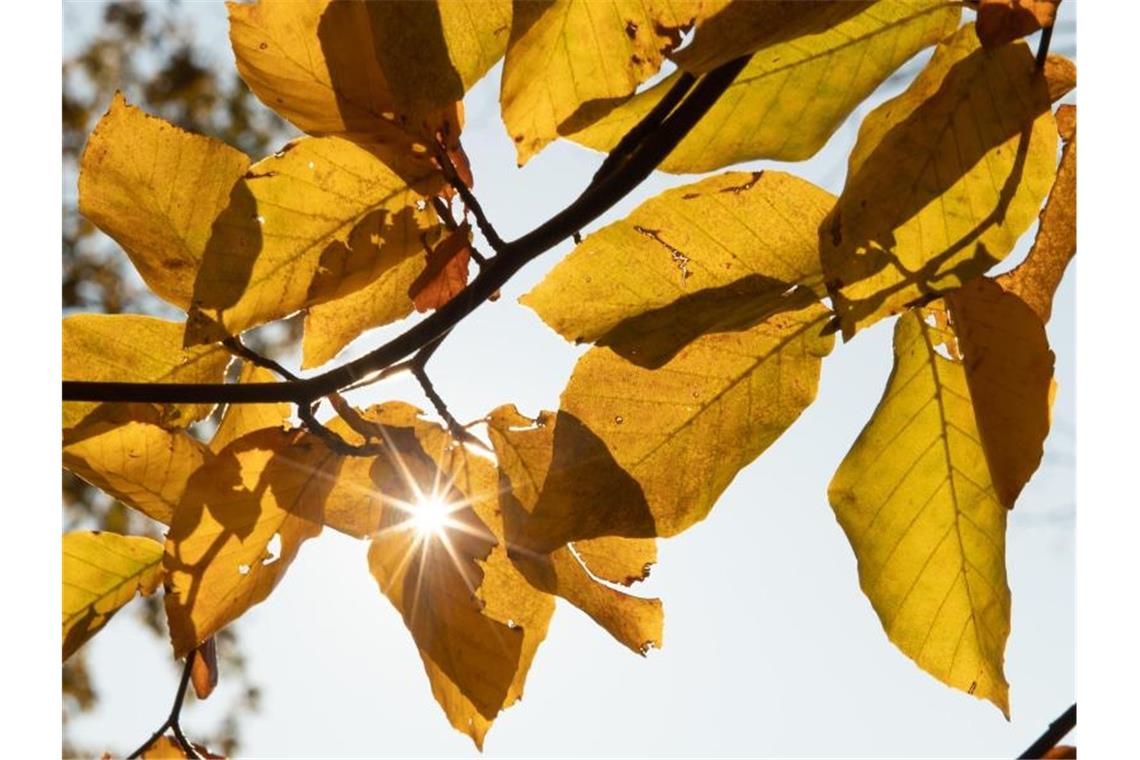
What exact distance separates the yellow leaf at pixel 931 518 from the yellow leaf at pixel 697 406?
62 mm

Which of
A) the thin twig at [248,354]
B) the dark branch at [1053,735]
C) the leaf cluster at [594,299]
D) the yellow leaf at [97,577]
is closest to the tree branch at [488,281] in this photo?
the leaf cluster at [594,299]

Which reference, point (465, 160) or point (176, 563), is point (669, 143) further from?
point (176, 563)

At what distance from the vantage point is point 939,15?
495 mm

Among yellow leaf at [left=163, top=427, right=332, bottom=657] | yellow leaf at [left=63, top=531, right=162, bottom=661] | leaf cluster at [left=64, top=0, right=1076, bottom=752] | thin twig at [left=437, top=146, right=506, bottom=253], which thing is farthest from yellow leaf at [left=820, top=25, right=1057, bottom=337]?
yellow leaf at [left=63, top=531, right=162, bottom=661]

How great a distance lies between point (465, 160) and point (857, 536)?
0.26 meters

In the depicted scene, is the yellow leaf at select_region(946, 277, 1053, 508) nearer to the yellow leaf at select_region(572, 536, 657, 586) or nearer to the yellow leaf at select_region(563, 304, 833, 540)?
the yellow leaf at select_region(563, 304, 833, 540)

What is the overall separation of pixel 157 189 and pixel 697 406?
0.96 ft

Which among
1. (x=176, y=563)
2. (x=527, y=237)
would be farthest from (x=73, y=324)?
(x=527, y=237)

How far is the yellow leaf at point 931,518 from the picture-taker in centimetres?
52

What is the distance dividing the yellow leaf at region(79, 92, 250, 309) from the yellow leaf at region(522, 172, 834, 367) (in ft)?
0.60

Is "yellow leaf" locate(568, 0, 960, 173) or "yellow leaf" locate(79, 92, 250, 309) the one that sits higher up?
"yellow leaf" locate(79, 92, 250, 309)

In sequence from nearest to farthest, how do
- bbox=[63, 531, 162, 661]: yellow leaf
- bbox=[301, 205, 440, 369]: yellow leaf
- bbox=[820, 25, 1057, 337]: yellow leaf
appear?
bbox=[820, 25, 1057, 337]: yellow leaf
bbox=[301, 205, 440, 369]: yellow leaf
bbox=[63, 531, 162, 661]: yellow leaf

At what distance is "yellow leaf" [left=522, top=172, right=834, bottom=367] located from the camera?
0.47 meters

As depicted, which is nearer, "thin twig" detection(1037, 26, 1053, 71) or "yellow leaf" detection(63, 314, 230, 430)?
"thin twig" detection(1037, 26, 1053, 71)
